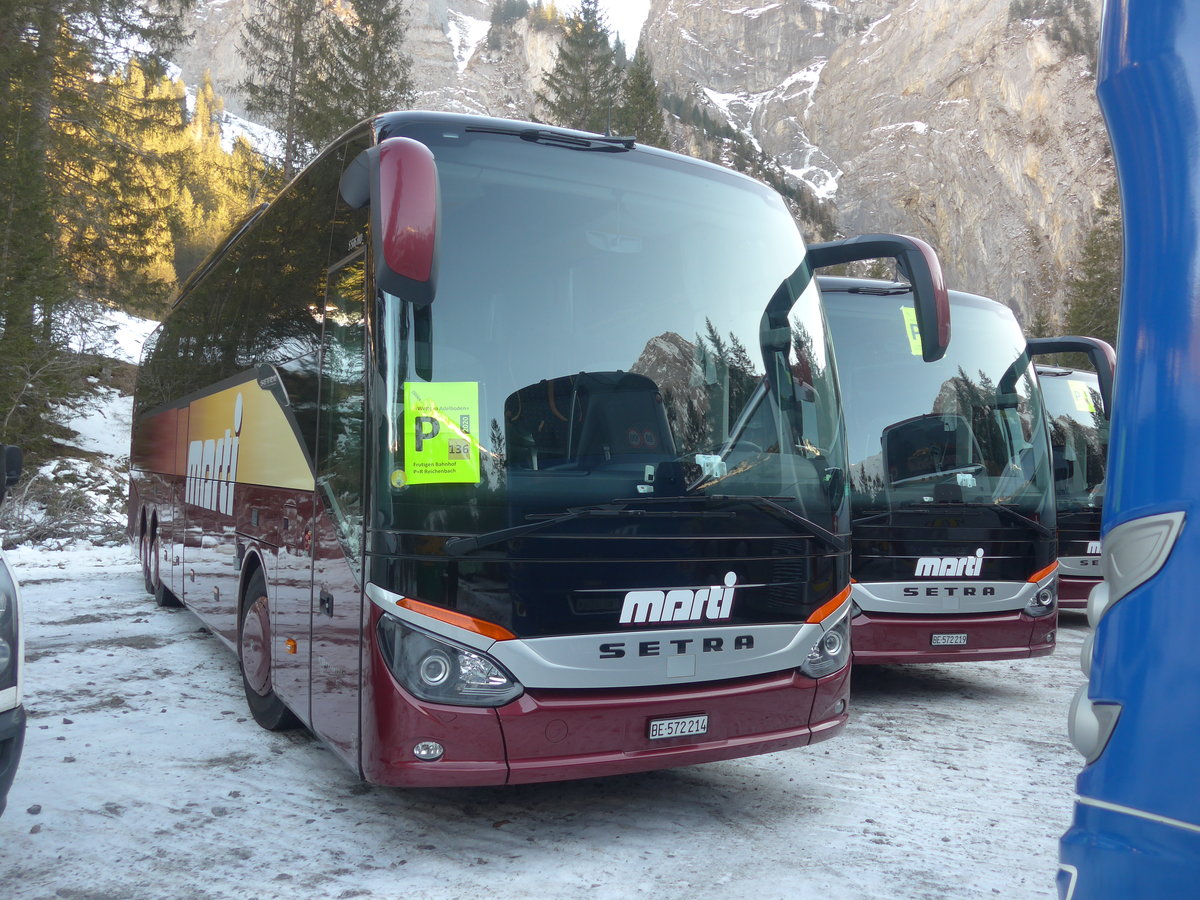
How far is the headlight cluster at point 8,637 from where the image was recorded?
3549mm

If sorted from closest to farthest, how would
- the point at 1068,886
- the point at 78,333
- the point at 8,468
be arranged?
the point at 1068,886
the point at 8,468
the point at 78,333

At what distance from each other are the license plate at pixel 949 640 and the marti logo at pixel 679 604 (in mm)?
2929

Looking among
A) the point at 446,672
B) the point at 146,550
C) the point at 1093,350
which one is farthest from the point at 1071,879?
the point at 146,550

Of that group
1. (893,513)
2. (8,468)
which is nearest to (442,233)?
(8,468)

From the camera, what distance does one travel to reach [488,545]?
3.85 metres

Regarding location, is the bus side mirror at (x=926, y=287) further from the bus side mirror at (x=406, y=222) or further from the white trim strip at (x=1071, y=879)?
the white trim strip at (x=1071, y=879)

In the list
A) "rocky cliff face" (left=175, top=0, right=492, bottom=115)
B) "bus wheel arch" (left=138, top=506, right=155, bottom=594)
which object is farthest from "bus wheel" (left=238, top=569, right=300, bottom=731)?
"rocky cliff face" (left=175, top=0, right=492, bottom=115)

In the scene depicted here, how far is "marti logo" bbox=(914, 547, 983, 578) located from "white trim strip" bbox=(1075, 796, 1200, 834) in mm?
4898

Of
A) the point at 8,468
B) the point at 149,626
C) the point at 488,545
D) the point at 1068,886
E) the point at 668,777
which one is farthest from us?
the point at 149,626

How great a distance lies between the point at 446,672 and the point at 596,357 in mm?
1342

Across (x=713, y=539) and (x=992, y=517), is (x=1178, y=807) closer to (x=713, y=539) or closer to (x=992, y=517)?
(x=713, y=539)

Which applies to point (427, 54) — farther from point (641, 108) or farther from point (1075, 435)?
point (1075, 435)

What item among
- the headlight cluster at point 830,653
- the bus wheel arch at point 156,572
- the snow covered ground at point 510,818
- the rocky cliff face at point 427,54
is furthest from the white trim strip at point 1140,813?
the rocky cliff face at point 427,54

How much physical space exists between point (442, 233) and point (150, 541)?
7.69 metres
